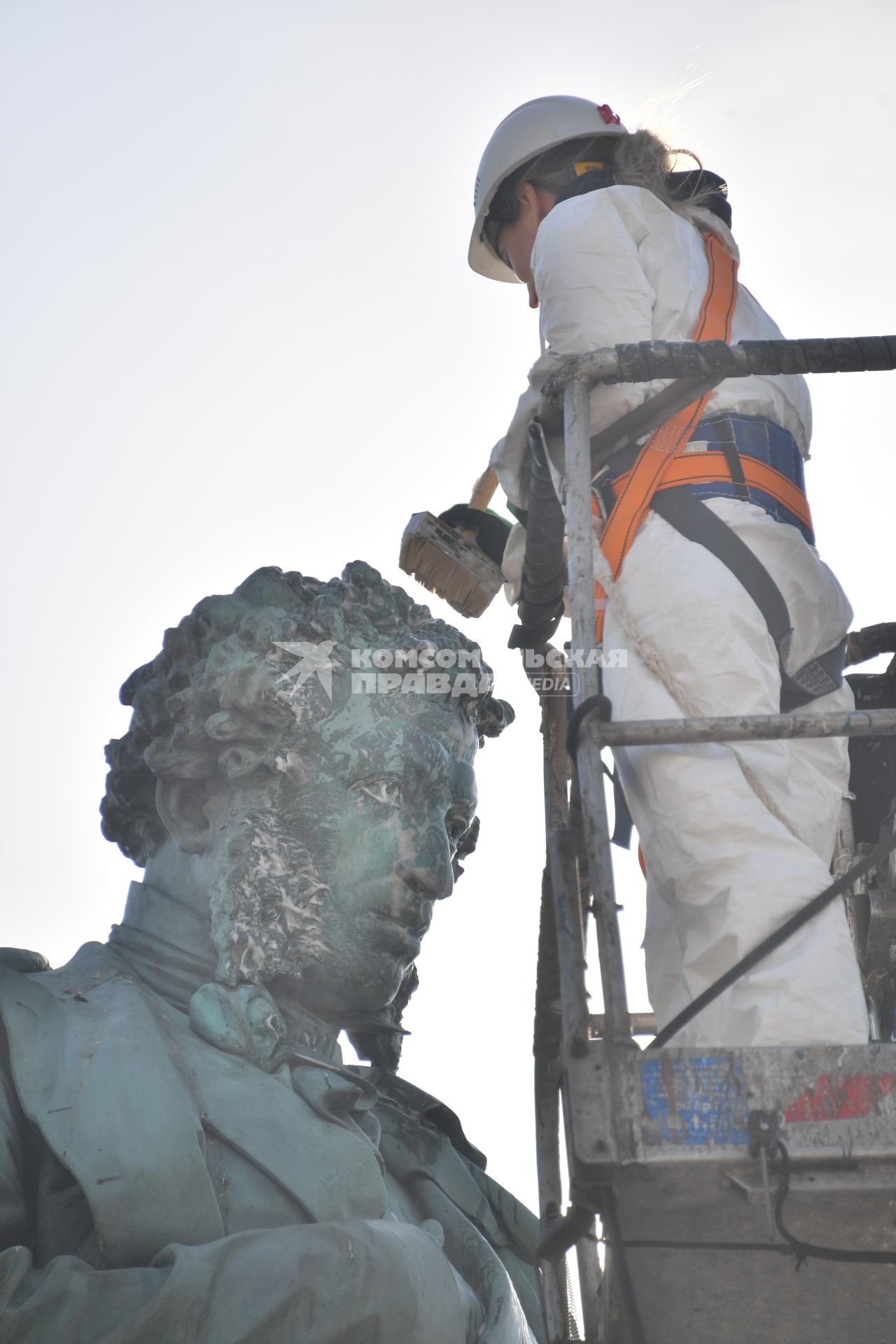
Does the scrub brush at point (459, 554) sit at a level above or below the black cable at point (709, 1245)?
above

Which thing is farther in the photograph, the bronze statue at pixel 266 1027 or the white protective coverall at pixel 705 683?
the bronze statue at pixel 266 1027

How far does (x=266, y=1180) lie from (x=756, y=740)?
1.89 metres

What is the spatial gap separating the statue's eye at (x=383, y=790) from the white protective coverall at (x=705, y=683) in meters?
0.99

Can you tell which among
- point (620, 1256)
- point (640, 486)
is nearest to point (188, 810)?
point (640, 486)

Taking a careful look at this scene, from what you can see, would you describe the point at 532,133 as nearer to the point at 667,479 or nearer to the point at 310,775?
the point at 667,479

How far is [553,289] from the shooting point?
5.58 m

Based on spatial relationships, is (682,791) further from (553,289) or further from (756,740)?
(553,289)

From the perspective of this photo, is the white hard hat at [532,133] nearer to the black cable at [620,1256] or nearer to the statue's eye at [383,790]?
the statue's eye at [383,790]

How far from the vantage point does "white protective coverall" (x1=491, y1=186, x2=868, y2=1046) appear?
14.9ft

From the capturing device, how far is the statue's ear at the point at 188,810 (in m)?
6.20
